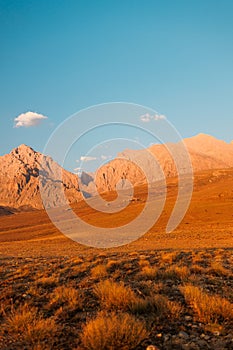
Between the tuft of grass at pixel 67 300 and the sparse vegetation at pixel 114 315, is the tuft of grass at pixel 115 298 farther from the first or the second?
the tuft of grass at pixel 67 300

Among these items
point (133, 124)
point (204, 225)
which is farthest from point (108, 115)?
point (204, 225)

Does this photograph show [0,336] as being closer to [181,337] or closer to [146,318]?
[146,318]

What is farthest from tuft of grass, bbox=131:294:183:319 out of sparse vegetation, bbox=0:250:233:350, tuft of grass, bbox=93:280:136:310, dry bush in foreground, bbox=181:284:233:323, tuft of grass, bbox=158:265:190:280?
tuft of grass, bbox=158:265:190:280

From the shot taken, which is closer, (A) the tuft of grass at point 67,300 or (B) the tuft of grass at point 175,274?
(A) the tuft of grass at point 67,300

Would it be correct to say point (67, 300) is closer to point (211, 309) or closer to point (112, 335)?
point (112, 335)

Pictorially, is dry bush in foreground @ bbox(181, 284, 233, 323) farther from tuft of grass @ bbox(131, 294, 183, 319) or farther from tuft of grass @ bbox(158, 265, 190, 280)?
tuft of grass @ bbox(158, 265, 190, 280)

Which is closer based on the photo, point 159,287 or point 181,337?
point 181,337

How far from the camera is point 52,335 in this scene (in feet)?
17.5

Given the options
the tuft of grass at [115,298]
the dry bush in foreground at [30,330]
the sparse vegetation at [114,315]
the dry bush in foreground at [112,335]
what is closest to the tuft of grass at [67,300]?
the sparse vegetation at [114,315]

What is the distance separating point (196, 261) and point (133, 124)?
58.4ft

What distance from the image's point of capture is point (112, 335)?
4.80 metres

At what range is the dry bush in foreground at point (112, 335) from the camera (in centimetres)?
470

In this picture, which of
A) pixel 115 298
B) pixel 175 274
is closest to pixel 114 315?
pixel 115 298

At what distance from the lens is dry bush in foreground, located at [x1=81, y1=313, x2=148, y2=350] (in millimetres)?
4699
